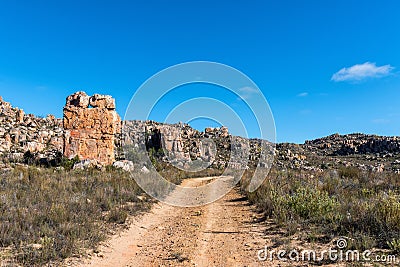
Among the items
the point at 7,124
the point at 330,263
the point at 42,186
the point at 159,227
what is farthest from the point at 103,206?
the point at 7,124

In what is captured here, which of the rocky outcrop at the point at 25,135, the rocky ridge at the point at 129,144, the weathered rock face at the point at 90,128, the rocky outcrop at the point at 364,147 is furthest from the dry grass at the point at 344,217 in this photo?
the rocky outcrop at the point at 364,147

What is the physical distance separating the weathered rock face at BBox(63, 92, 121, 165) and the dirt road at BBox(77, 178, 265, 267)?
10.9 metres

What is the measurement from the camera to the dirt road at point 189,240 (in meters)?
4.97

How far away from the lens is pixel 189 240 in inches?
239

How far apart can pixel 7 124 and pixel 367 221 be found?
34.7 metres

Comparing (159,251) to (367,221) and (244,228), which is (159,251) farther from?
(367,221)

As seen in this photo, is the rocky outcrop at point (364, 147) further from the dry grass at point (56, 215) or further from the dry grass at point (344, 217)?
the dry grass at point (56, 215)

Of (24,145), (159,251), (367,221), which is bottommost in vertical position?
(159,251)

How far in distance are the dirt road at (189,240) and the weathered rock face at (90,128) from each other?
1087 cm

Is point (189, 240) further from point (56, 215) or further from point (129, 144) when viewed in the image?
point (129, 144)

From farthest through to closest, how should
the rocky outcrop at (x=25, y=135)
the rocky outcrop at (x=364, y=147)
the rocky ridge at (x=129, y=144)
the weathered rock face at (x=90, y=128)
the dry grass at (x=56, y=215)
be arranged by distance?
the rocky outcrop at (x=364, y=147)
the rocky outcrop at (x=25, y=135)
the rocky ridge at (x=129, y=144)
the weathered rock face at (x=90, y=128)
the dry grass at (x=56, y=215)

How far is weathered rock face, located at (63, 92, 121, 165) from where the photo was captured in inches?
712

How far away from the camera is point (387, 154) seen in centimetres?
3875

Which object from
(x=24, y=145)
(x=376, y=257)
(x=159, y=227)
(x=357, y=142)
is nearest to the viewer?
(x=376, y=257)
